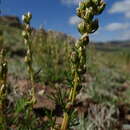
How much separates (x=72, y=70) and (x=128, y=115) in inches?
167

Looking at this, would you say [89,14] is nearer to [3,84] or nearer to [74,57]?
[74,57]

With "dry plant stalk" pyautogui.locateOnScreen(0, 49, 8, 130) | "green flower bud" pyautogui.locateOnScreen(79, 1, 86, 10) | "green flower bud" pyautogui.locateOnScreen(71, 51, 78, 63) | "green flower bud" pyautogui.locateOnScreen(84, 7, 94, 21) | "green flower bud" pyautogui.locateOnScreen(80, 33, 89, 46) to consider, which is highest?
"green flower bud" pyautogui.locateOnScreen(79, 1, 86, 10)

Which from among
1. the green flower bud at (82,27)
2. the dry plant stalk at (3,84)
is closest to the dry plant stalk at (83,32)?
the green flower bud at (82,27)

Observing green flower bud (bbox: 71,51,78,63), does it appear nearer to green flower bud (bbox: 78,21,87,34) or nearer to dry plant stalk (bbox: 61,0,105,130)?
dry plant stalk (bbox: 61,0,105,130)

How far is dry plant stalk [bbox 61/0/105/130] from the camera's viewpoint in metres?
2.38

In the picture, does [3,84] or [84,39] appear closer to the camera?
[84,39]

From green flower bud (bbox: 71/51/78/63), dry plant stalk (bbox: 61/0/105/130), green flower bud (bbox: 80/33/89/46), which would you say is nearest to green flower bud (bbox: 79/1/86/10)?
dry plant stalk (bbox: 61/0/105/130)

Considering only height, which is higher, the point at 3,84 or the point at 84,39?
the point at 84,39

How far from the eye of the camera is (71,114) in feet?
8.30

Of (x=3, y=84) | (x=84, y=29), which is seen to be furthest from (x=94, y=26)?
(x=3, y=84)

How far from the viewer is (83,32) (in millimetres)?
2400

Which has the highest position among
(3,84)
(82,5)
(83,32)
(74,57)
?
(82,5)

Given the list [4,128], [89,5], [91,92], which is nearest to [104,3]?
[89,5]

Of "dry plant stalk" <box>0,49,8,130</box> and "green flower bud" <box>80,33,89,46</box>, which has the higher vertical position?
"green flower bud" <box>80,33,89,46</box>
